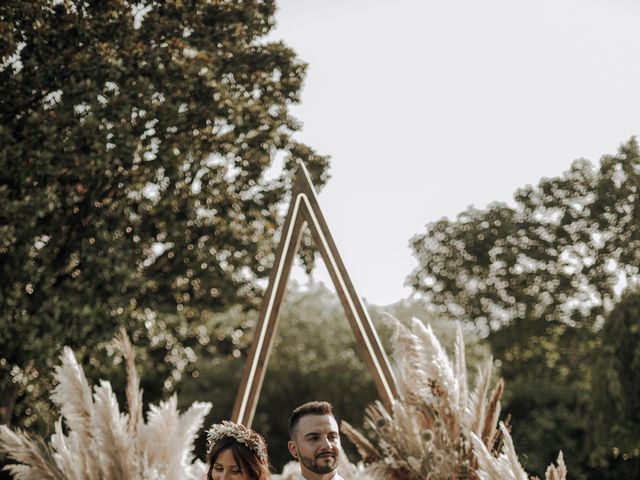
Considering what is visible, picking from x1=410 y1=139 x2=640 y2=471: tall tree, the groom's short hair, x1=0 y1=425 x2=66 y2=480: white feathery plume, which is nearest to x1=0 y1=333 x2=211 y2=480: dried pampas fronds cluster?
x1=0 y1=425 x2=66 y2=480: white feathery plume

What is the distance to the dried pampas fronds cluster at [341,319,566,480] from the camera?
3.24 meters

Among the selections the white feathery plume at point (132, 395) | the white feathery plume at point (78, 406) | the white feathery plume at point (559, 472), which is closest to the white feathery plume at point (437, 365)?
the white feathery plume at point (559, 472)

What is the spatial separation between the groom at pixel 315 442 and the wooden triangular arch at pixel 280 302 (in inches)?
43.0

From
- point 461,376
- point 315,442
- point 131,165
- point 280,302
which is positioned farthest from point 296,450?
point 131,165

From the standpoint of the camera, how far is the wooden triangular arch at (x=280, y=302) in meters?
4.00

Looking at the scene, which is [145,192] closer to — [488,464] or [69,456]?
[69,456]

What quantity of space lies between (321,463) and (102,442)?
75 centimetres

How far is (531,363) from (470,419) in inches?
542

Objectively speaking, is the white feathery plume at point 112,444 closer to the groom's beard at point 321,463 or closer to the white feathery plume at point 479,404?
the groom's beard at point 321,463

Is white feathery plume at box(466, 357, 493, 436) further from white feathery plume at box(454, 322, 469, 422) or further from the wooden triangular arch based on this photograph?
the wooden triangular arch

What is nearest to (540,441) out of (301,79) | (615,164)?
(615,164)

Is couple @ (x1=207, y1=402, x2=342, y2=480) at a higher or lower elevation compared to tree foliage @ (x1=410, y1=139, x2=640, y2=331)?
lower

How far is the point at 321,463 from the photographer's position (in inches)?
106

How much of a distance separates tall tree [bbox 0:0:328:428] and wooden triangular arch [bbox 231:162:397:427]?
12.0ft
